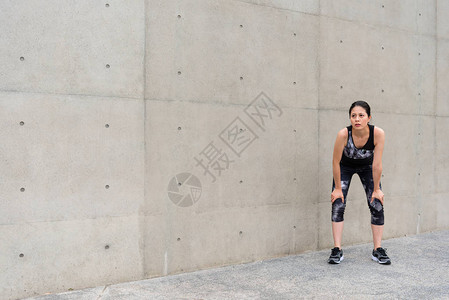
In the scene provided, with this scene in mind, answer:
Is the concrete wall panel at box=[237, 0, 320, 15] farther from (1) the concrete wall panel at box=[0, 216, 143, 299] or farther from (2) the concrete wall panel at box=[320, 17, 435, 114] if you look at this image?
(1) the concrete wall panel at box=[0, 216, 143, 299]

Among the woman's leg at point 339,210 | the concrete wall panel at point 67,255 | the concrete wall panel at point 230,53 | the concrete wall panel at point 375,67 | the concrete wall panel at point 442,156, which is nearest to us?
the concrete wall panel at point 67,255

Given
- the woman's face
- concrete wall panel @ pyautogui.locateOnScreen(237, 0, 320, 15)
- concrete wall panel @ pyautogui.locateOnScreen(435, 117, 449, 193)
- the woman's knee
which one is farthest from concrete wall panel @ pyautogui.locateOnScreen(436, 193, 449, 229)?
concrete wall panel @ pyautogui.locateOnScreen(237, 0, 320, 15)

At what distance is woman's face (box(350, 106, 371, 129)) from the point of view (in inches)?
146

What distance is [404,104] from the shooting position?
4.92m

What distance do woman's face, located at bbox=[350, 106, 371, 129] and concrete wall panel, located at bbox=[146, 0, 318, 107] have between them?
0.63m

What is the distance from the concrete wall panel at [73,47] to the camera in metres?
2.99

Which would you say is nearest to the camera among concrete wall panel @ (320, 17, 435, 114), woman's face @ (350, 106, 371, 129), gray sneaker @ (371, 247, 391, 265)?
woman's face @ (350, 106, 371, 129)

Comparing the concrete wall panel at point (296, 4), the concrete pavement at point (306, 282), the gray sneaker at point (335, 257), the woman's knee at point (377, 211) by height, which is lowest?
the concrete pavement at point (306, 282)

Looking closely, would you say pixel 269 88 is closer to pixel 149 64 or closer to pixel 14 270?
pixel 149 64

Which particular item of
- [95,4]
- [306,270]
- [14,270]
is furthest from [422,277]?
[95,4]

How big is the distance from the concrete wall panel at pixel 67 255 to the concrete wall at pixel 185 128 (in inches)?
0.4

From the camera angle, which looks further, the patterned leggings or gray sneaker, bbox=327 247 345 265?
the patterned leggings

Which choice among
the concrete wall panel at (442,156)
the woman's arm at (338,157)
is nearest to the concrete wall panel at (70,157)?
the woman's arm at (338,157)

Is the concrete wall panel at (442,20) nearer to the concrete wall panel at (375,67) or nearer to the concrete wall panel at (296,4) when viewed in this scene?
the concrete wall panel at (375,67)
